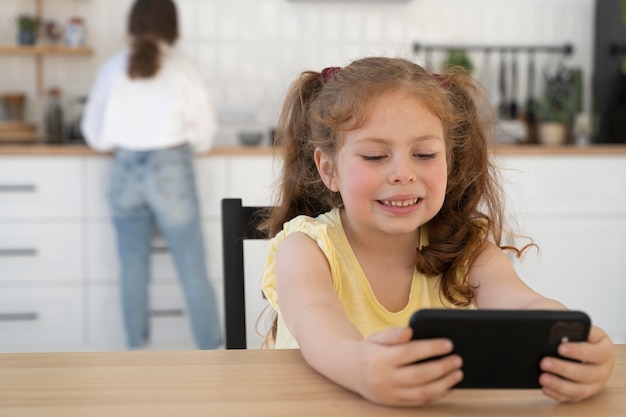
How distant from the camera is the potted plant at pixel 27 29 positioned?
4.16 m

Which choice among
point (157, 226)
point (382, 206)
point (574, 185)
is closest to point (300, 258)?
point (382, 206)

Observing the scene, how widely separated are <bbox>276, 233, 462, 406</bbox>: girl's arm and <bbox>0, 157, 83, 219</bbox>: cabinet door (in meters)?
2.93

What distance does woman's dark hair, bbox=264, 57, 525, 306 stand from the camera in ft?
4.12

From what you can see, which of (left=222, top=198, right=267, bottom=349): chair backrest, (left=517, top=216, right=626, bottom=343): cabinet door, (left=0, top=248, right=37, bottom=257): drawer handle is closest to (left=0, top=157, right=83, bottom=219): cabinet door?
(left=0, top=248, right=37, bottom=257): drawer handle

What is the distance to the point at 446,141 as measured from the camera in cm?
134

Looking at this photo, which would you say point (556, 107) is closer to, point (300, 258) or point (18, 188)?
point (18, 188)

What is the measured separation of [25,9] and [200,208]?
134 centimetres

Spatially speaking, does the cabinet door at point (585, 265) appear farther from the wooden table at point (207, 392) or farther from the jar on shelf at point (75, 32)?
the wooden table at point (207, 392)

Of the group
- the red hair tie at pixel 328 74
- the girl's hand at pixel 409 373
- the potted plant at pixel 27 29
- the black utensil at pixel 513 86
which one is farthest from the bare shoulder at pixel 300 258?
the black utensil at pixel 513 86

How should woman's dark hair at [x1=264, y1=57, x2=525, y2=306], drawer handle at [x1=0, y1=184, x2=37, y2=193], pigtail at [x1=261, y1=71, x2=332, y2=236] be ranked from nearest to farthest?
woman's dark hair at [x1=264, y1=57, x2=525, y2=306]
pigtail at [x1=261, y1=71, x2=332, y2=236]
drawer handle at [x1=0, y1=184, x2=37, y2=193]

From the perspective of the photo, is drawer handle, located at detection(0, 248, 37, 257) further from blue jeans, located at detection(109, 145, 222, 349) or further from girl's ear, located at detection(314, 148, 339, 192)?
girl's ear, located at detection(314, 148, 339, 192)

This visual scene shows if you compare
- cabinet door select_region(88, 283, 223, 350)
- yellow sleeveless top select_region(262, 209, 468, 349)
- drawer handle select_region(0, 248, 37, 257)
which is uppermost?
yellow sleeveless top select_region(262, 209, 468, 349)

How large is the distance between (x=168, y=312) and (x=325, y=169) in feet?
8.96

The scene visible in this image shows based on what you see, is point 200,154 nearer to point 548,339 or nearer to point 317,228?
point 317,228
